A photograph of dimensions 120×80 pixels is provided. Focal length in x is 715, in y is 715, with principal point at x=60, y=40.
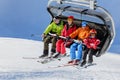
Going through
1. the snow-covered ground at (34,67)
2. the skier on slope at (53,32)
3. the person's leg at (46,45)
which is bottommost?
the snow-covered ground at (34,67)

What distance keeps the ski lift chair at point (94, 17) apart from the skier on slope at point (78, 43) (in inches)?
17.4

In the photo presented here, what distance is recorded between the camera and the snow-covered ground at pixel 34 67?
108 feet

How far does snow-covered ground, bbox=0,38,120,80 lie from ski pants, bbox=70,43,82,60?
0.44 m

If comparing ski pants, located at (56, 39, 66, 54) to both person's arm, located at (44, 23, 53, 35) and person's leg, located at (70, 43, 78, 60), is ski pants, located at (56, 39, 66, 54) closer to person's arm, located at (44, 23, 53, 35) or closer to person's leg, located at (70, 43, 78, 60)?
person's leg, located at (70, 43, 78, 60)

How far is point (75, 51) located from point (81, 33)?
0.86 meters

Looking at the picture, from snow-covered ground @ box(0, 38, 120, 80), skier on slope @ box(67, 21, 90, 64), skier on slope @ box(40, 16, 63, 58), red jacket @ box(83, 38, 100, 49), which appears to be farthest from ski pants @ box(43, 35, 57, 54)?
red jacket @ box(83, 38, 100, 49)

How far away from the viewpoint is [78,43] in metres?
29.4

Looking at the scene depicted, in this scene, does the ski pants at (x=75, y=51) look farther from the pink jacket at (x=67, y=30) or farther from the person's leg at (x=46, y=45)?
the person's leg at (x=46, y=45)

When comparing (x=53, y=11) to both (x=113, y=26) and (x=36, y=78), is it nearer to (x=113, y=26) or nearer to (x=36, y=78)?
(x=113, y=26)

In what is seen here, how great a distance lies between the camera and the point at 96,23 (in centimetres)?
2953

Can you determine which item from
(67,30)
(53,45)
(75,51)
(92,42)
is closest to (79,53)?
(75,51)

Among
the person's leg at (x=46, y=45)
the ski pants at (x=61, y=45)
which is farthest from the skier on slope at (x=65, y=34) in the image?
the person's leg at (x=46, y=45)

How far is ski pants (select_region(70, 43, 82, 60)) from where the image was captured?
29258mm

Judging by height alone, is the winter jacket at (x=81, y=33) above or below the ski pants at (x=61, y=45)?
above
